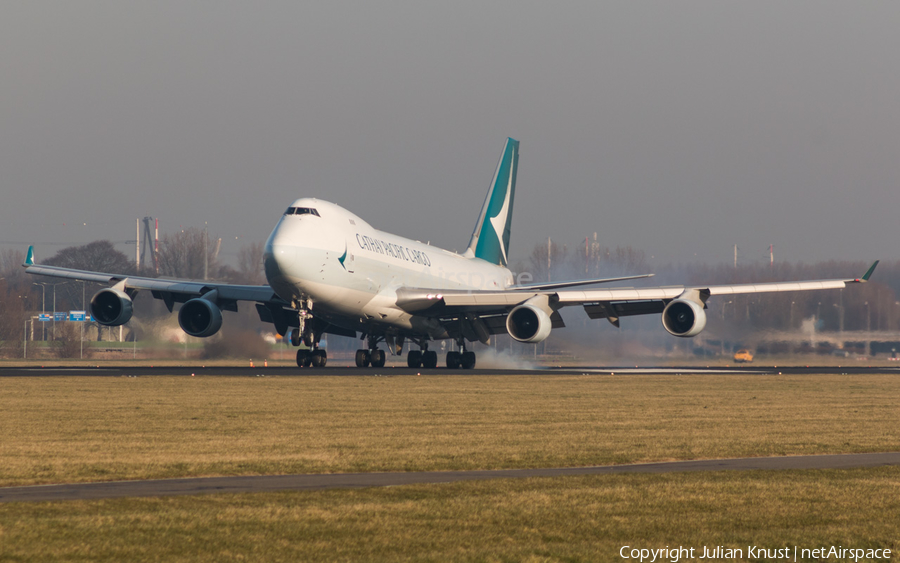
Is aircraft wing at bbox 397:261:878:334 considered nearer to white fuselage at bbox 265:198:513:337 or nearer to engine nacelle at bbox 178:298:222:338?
white fuselage at bbox 265:198:513:337

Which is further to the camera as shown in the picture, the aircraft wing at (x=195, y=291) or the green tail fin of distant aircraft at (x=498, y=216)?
the green tail fin of distant aircraft at (x=498, y=216)

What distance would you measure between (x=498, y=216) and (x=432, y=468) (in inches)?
1864

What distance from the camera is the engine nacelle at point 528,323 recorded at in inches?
1660

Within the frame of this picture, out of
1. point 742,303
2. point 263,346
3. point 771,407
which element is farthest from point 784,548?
point 742,303

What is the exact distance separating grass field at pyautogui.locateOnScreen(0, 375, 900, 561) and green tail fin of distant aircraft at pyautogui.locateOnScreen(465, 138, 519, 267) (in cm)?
3038

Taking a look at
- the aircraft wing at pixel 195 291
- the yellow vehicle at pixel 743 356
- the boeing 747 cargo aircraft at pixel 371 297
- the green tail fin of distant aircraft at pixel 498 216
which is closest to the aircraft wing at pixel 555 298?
the boeing 747 cargo aircraft at pixel 371 297

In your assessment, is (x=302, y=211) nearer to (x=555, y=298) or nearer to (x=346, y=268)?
(x=346, y=268)

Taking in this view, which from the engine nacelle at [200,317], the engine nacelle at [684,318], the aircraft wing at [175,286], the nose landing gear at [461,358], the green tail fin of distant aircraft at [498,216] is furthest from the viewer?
the green tail fin of distant aircraft at [498,216]

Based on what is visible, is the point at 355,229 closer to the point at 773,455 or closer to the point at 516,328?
the point at 516,328

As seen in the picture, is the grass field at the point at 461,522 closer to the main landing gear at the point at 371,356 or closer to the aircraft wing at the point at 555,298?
the aircraft wing at the point at 555,298

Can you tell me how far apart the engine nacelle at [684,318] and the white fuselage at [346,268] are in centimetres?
1085

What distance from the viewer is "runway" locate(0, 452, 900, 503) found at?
1166cm

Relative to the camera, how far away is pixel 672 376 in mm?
41469

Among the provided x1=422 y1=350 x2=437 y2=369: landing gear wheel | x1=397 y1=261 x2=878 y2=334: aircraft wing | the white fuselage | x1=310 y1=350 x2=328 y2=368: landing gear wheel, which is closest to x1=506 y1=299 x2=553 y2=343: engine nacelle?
x1=397 y1=261 x2=878 y2=334: aircraft wing
